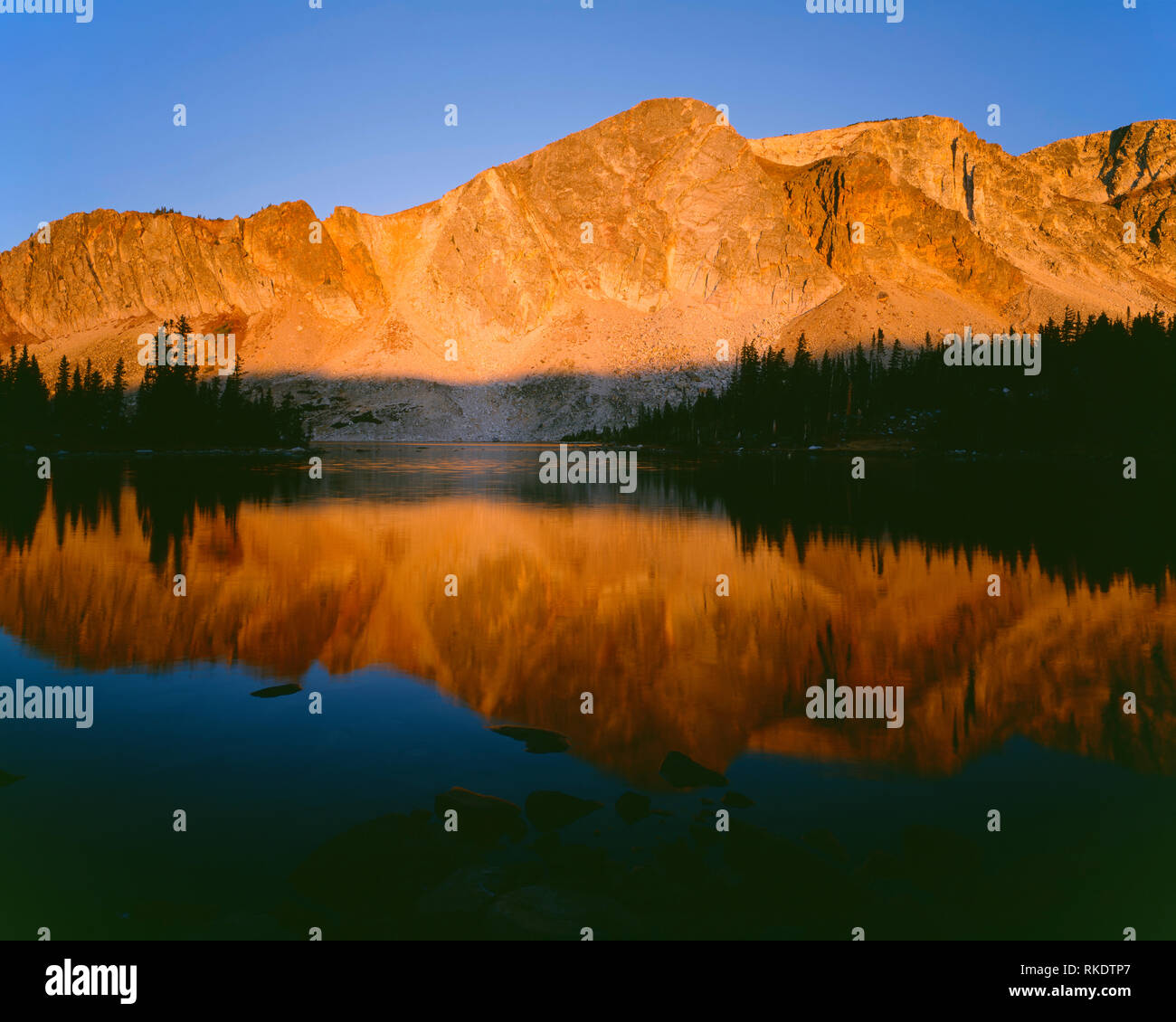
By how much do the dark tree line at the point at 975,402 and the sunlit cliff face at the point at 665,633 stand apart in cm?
8070

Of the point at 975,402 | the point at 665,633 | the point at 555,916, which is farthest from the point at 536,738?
the point at 975,402

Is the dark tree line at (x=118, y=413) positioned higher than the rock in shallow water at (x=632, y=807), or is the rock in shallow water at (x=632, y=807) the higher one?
the dark tree line at (x=118, y=413)

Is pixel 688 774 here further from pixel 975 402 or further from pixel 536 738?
pixel 975 402

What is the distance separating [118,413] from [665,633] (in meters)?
142

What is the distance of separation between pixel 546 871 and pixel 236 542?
26.4m

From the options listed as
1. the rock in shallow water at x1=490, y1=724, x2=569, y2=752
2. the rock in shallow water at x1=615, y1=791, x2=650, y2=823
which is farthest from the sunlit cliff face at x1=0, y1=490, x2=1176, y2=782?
the rock in shallow water at x1=615, y1=791, x2=650, y2=823

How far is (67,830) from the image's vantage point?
8.95 meters

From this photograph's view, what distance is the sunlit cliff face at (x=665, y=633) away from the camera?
12.2 meters

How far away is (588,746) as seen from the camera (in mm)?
11430

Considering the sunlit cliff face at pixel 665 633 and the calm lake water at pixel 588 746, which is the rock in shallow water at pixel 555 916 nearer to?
the calm lake water at pixel 588 746

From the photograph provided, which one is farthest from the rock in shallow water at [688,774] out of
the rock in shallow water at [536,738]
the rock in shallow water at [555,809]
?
the rock in shallow water at [536,738]

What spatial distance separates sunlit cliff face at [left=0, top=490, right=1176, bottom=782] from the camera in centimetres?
1224
